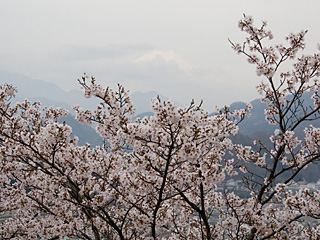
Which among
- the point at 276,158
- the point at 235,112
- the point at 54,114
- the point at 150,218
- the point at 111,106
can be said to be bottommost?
the point at 150,218

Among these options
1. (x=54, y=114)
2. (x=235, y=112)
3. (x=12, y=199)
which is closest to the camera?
(x=12, y=199)

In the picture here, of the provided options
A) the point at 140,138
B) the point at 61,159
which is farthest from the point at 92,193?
the point at 140,138

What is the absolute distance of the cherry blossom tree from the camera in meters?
4.70

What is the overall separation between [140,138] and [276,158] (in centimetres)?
345

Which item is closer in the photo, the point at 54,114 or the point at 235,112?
the point at 235,112

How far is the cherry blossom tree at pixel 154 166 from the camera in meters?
4.70

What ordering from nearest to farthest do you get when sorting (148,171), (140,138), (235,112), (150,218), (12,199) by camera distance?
(140,138) → (148,171) → (150,218) → (12,199) → (235,112)

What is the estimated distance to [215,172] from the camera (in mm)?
5141

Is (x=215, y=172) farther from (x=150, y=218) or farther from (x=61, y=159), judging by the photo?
(x=61, y=159)

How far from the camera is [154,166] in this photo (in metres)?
4.96

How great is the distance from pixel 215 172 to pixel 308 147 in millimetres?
2730

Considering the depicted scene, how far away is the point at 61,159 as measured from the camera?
5.99m

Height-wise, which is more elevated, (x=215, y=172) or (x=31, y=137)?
(x=31, y=137)

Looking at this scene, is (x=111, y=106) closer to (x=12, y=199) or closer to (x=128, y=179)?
(x=128, y=179)
